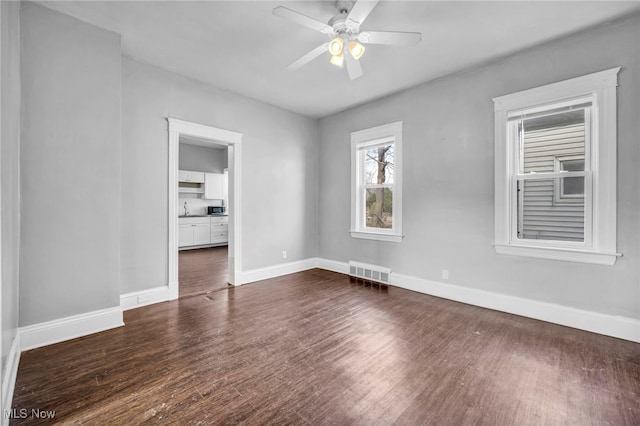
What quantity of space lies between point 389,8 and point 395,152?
6.89 feet

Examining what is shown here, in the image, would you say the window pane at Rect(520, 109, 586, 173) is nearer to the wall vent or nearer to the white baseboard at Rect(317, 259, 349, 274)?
the wall vent

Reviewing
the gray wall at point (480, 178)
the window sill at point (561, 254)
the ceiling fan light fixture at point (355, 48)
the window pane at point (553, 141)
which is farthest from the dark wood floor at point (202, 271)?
the window pane at point (553, 141)

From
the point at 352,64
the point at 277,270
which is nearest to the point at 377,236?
the point at 277,270

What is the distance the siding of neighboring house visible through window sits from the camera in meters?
2.84

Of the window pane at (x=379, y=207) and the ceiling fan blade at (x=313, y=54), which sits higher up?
the ceiling fan blade at (x=313, y=54)

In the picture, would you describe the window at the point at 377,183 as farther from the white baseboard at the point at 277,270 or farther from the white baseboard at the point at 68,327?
the white baseboard at the point at 68,327

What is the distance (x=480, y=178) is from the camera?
11.0ft

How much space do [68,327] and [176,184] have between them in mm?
1798

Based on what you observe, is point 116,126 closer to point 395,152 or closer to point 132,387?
point 132,387

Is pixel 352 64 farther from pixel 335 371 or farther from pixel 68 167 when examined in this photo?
pixel 68 167

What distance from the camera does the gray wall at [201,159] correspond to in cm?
789

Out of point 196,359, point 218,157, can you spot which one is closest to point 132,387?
Answer: point 196,359

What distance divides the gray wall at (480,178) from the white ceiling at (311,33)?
0.22m

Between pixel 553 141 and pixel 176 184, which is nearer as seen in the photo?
pixel 553 141
